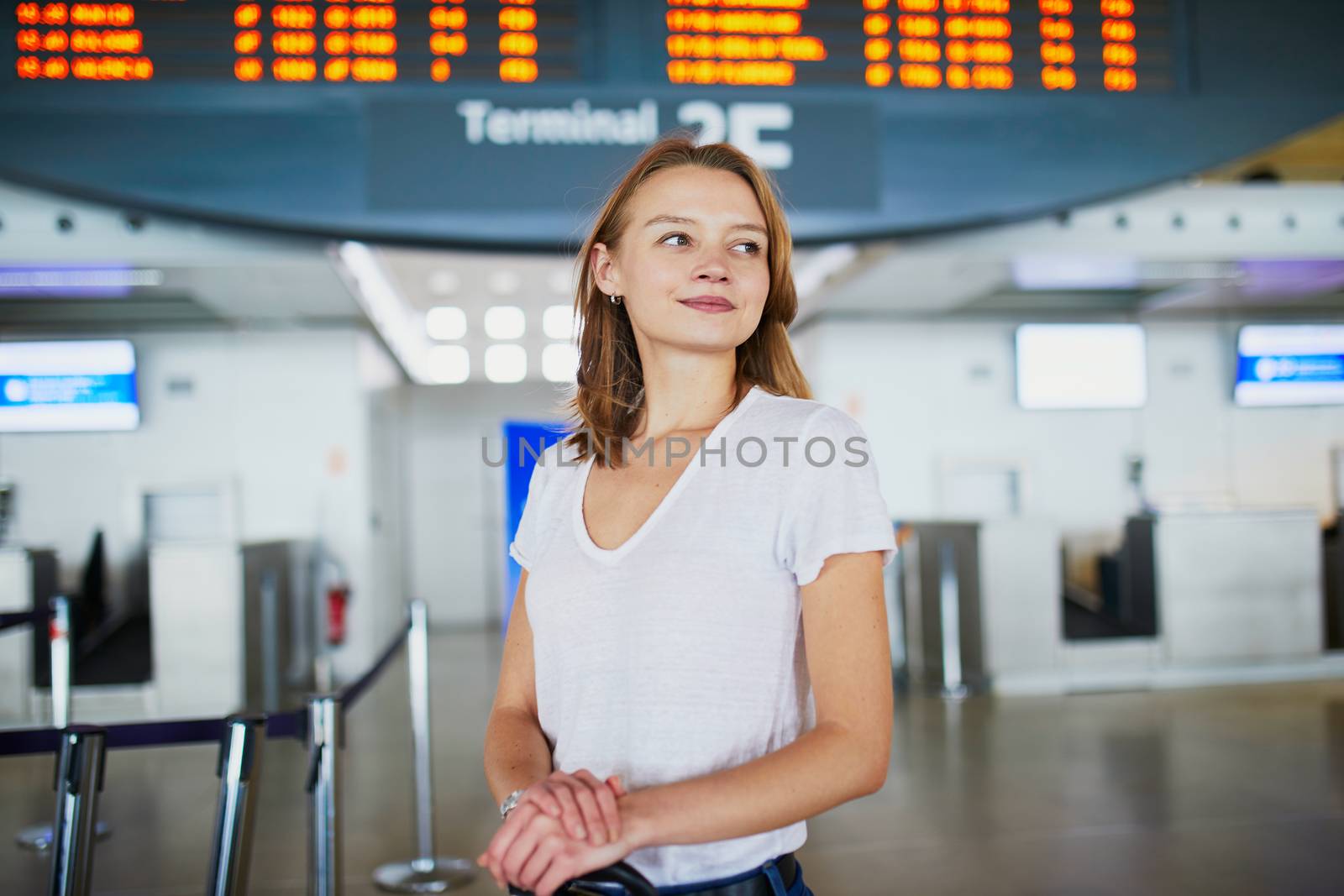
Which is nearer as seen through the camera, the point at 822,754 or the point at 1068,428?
the point at 822,754

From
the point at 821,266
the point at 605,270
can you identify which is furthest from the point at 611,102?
the point at 821,266

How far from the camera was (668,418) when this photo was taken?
1.13m

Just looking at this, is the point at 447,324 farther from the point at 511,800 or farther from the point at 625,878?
the point at 625,878

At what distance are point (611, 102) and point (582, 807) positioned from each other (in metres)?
2.98

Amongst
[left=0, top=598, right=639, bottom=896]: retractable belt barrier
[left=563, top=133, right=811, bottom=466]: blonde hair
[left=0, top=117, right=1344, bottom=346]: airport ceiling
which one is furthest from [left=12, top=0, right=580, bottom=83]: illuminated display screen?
[left=563, top=133, right=811, bottom=466]: blonde hair

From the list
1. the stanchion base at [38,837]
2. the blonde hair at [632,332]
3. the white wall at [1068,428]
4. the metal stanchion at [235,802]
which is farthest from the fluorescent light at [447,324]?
the blonde hair at [632,332]

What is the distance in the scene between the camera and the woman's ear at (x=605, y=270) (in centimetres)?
116

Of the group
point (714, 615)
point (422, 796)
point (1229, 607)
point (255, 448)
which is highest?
point (255, 448)

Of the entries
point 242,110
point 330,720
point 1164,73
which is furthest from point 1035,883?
point 242,110

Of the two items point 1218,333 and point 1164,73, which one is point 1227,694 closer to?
point 1218,333

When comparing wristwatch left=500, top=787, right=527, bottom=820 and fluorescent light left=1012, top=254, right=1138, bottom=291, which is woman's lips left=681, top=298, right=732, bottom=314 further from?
fluorescent light left=1012, top=254, right=1138, bottom=291

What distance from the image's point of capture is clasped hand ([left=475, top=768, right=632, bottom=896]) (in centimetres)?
82

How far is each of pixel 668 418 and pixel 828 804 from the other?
443 millimetres

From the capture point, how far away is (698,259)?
1.04 metres
